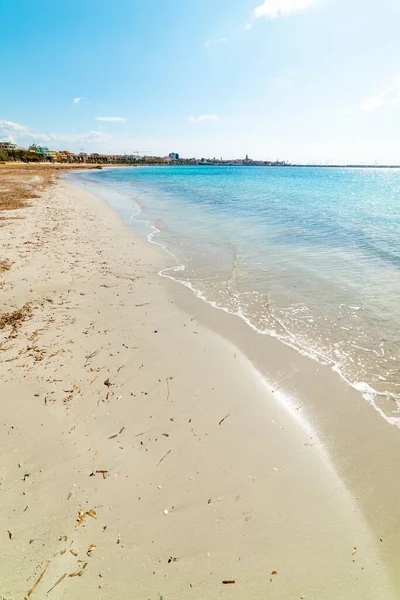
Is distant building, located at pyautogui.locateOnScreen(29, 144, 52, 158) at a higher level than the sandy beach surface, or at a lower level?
higher

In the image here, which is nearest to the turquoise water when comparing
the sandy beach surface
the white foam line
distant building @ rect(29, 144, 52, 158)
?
the white foam line

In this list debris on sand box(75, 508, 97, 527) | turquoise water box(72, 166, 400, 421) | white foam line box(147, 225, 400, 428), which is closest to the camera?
debris on sand box(75, 508, 97, 527)

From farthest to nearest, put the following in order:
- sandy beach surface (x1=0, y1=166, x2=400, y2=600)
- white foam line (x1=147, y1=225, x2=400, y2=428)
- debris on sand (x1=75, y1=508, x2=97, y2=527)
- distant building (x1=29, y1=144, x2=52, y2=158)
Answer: distant building (x1=29, y1=144, x2=52, y2=158) < white foam line (x1=147, y1=225, x2=400, y2=428) < debris on sand (x1=75, y1=508, x2=97, y2=527) < sandy beach surface (x1=0, y1=166, x2=400, y2=600)

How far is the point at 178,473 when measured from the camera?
11.6ft

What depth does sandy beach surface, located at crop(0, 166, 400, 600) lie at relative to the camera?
105 inches

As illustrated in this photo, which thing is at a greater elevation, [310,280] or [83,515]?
[310,280]

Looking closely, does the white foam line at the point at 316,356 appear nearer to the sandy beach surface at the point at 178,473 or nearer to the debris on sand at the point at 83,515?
the sandy beach surface at the point at 178,473

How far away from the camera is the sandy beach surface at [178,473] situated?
2656 millimetres

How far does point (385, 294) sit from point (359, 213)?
20989 millimetres

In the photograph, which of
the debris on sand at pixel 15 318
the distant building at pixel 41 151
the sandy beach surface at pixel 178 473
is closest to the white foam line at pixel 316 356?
the sandy beach surface at pixel 178 473

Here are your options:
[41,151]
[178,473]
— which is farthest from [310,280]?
[41,151]

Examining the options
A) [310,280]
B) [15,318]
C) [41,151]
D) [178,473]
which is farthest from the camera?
[41,151]

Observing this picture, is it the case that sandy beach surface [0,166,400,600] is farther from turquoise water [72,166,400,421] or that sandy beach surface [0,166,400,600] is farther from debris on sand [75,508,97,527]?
turquoise water [72,166,400,421]

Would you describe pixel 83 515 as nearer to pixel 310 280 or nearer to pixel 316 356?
pixel 316 356
